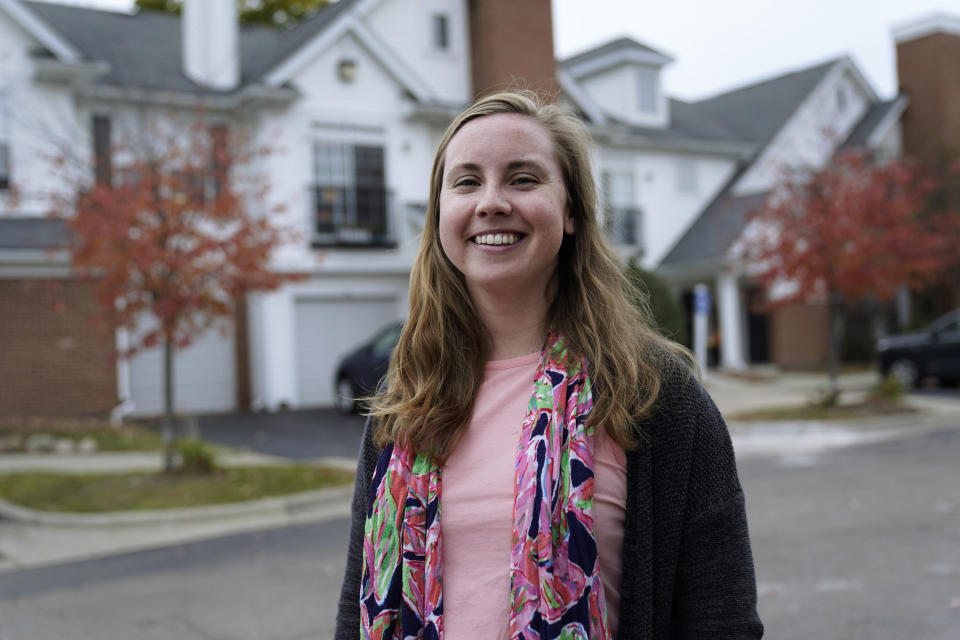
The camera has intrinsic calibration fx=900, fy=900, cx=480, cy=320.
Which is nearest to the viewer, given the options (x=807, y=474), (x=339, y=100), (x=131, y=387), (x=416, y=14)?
(x=807, y=474)

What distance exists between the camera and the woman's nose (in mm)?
1847

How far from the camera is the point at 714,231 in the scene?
78.5ft

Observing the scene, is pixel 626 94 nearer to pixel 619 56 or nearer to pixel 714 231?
pixel 619 56

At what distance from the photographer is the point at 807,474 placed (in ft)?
32.4

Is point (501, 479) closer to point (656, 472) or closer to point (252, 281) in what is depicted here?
point (656, 472)

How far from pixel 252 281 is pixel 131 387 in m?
7.83

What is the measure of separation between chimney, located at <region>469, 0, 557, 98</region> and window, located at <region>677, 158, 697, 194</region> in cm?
566

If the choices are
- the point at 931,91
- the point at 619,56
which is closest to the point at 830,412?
the point at 619,56

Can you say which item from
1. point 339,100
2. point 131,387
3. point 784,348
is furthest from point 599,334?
point 784,348

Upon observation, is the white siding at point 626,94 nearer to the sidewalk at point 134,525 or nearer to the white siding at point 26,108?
the white siding at point 26,108

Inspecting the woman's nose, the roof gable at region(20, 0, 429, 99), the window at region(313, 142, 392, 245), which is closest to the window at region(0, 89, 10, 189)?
the roof gable at region(20, 0, 429, 99)

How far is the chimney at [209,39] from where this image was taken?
1834 cm

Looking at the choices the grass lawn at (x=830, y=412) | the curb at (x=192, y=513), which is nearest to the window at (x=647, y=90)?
the grass lawn at (x=830, y=412)

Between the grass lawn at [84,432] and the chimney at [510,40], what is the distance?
34.2 feet
